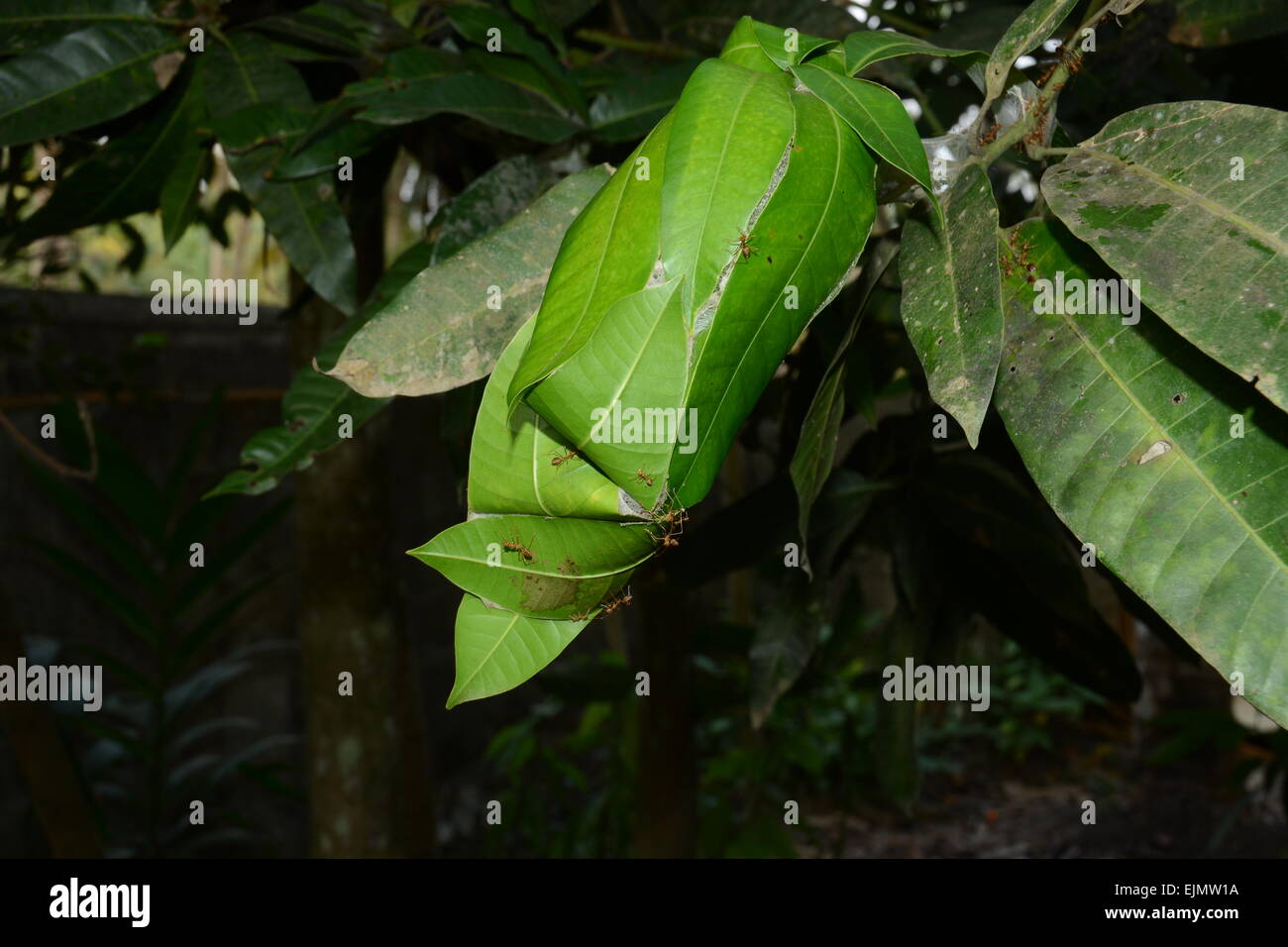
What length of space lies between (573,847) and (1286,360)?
236 centimetres

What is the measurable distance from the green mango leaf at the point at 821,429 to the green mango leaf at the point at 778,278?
4.8 inches

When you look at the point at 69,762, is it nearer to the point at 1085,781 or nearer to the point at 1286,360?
the point at 1286,360

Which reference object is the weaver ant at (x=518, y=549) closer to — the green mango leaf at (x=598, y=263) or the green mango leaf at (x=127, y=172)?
the green mango leaf at (x=598, y=263)

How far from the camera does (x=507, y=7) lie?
1.02 metres

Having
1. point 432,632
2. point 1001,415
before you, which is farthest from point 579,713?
point 1001,415

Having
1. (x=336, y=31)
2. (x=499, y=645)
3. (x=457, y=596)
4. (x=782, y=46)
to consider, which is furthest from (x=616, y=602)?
(x=457, y=596)

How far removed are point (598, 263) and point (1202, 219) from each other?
0.92ft

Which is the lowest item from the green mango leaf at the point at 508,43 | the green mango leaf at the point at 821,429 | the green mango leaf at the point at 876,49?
the green mango leaf at the point at 821,429

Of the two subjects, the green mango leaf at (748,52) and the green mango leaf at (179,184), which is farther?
the green mango leaf at (179,184)

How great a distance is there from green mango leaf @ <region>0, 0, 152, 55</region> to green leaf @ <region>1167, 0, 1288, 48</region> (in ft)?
3.03

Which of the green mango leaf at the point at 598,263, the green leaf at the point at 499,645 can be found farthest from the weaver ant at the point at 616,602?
the green mango leaf at the point at 598,263

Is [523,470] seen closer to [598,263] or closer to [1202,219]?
[598,263]

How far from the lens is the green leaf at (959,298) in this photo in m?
0.49

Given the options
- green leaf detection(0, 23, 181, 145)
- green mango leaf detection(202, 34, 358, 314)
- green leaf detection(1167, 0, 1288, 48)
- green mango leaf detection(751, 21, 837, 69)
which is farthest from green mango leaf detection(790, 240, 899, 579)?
green leaf detection(0, 23, 181, 145)
